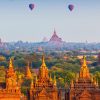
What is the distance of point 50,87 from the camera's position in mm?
71188

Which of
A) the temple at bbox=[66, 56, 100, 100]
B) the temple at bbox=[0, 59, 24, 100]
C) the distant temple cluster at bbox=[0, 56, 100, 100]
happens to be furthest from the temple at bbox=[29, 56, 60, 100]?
the temple at bbox=[0, 59, 24, 100]

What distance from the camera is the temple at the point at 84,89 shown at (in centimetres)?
6981

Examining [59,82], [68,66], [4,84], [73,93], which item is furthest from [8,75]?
[68,66]

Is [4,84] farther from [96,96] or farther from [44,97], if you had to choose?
[96,96]

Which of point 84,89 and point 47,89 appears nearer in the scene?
point 84,89

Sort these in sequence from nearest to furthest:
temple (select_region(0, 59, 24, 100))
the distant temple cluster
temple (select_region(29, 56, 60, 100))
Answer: temple (select_region(0, 59, 24, 100)) < the distant temple cluster < temple (select_region(29, 56, 60, 100))

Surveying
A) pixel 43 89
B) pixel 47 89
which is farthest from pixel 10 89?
pixel 47 89

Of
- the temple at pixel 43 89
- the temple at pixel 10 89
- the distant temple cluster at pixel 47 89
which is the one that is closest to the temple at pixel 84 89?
the distant temple cluster at pixel 47 89

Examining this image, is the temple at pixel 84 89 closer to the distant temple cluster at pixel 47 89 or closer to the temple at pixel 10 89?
the distant temple cluster at pixel 47 89

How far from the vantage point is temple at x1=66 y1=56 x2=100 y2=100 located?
69.8 metres

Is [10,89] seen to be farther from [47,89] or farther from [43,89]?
[47,89]

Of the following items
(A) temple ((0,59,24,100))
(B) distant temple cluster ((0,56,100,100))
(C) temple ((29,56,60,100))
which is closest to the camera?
(A) temple ((0,59,24,100))

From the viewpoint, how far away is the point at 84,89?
70.1m

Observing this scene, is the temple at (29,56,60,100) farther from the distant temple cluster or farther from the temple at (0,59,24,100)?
the temple at (0,59,24,100)
